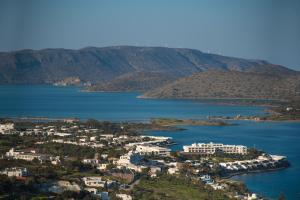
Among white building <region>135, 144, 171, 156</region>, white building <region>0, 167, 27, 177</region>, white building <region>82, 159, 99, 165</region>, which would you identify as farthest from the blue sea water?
white building <region>0, 167, 27, 177</region>

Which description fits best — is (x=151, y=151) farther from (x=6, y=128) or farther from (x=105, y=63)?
(x=105, y=63)

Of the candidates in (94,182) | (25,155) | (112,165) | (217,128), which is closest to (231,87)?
(217,128)

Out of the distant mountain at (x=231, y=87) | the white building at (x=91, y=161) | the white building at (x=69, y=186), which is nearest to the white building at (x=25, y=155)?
the white building at (x=91, y=161)

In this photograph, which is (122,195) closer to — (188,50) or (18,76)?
(18,76)

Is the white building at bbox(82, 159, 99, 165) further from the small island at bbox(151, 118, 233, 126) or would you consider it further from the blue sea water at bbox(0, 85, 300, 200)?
the small island at bbox(151, 118, 233, 126)

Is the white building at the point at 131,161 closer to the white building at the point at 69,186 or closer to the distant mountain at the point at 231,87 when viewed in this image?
the white building at the point at 69,186

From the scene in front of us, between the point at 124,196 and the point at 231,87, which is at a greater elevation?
the point at 231,87
